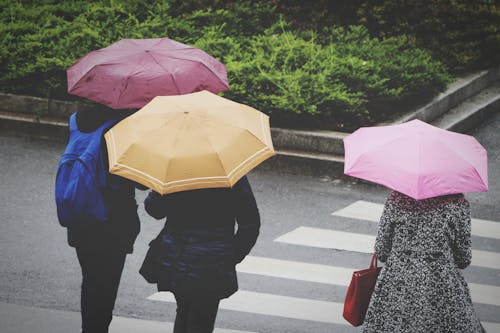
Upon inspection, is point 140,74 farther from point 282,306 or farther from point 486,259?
point 486,259

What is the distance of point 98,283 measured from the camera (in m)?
4.90

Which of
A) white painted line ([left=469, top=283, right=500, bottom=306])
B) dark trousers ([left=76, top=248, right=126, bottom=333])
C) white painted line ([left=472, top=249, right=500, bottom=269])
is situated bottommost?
white painted line ([left=472, top=249, right=500, bottom=269])

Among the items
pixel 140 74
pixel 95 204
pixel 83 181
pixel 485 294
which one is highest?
pixel 140 74

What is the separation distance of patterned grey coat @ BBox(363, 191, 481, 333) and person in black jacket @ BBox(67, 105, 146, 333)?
149cm

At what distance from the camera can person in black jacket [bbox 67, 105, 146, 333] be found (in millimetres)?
4680

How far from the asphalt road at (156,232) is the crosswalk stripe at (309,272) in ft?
0.24

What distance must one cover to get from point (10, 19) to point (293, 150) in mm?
5338

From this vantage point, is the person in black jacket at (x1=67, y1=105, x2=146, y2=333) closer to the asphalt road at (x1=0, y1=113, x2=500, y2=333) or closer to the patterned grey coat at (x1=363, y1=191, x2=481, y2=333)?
the asphalt road at (x1=0, y1=113, x2=500, y2=333)

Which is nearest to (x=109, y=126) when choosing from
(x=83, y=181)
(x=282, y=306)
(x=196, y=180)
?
(x=83, y=181)

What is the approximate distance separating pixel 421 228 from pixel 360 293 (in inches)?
22.8

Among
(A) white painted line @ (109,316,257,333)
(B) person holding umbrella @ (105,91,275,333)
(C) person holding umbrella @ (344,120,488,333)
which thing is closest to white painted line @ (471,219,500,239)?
(A) white painted line @ (109,316,257,333)

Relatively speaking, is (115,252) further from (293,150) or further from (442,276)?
(293,150)

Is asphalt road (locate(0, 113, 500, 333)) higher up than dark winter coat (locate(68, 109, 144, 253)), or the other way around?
dark winter coat (locate(68, 109, 144, 253))

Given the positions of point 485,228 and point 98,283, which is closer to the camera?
point 98,283
